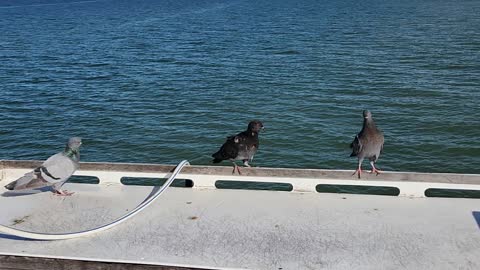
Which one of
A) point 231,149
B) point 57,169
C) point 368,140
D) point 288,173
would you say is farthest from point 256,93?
point 57,169

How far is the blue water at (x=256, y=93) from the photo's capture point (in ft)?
66.1

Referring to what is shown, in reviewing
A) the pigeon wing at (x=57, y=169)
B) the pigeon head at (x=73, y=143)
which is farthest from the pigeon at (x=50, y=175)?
the pigeon head at (x=73, y=143)

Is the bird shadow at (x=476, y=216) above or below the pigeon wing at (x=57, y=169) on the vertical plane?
below

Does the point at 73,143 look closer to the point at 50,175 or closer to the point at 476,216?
the point at 50,175

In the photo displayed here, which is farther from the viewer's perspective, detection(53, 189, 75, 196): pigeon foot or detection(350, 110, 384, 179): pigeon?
detection(350, 110, 384, 179): pigeon

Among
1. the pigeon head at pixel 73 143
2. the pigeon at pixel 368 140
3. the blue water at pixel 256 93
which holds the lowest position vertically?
the pigeon head at pixel 73 143

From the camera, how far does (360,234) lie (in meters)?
6.91

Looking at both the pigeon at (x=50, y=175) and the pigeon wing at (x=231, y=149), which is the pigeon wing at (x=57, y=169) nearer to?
the pigeon at (x=50, y=175)

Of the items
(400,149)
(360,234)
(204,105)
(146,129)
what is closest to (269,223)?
(360,234)

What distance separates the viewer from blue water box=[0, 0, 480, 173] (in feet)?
66.1

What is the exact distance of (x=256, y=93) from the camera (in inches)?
1077

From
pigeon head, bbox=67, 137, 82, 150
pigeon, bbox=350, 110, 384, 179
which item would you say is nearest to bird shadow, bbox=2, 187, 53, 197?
pigeon head, bbox=67, 137, 82, 150

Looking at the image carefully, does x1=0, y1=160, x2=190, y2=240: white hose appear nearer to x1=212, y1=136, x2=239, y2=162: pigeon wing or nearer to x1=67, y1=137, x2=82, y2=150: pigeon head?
x1=67, y1=137, x2=82, y2=150: pigeon head

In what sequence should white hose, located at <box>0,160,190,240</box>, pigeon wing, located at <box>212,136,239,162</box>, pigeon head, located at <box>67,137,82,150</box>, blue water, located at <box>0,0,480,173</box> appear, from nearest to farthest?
white hose, located at <box>0,160,190,240</box> < pigeon head, located at <box>67,137,82,150</box> < pigeon wing, located at <box>212,136,239,162</box> < blue water, located at <box>0,0,480,173</box>
